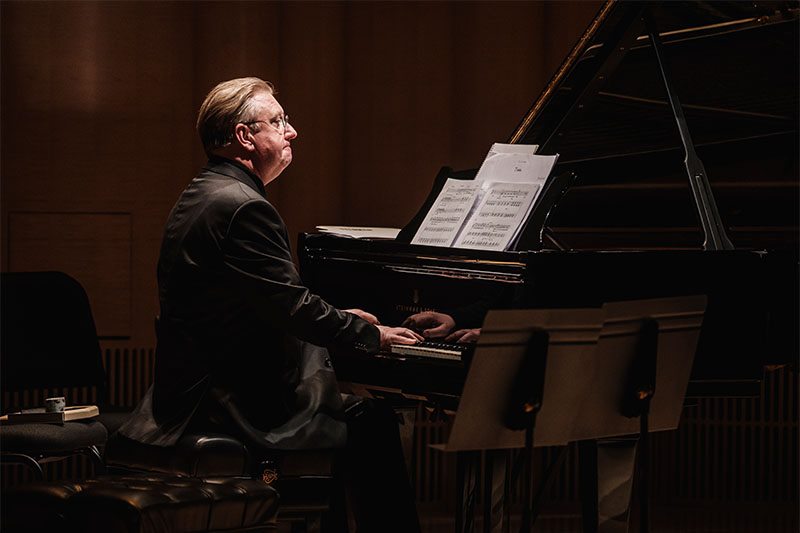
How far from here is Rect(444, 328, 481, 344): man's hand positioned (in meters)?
3.01

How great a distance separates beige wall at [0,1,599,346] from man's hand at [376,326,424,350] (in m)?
2.03

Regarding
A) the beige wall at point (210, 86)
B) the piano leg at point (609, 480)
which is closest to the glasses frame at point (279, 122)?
the piano leg at point (609, 480)

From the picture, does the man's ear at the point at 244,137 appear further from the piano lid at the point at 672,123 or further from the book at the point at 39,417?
the book at the point at 39,417

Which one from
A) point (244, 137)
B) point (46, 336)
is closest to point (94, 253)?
point (46, 336)

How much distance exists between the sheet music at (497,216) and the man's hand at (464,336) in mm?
218

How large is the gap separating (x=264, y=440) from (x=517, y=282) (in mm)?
747

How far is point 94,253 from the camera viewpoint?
4984 mm

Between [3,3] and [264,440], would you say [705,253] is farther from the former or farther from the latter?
[3,3]

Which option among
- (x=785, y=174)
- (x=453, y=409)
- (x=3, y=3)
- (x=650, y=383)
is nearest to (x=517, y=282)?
(x=453, y=409)

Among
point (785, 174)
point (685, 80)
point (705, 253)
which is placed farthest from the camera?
point (685, 80)

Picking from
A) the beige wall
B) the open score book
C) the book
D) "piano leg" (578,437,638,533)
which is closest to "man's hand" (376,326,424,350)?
the open score book

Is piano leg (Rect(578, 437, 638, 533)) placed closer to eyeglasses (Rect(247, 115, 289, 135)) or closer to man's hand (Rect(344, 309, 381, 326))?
man's hand (Rect(344, 309, 381, 326))

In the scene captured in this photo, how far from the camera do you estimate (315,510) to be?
293 cm

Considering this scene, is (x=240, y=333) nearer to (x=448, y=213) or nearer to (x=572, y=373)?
(x=448, y=213)
